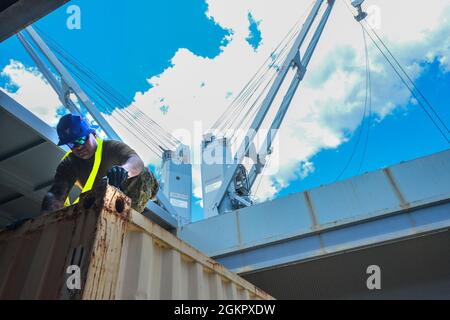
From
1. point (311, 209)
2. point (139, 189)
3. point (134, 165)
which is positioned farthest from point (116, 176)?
point (311, 209)

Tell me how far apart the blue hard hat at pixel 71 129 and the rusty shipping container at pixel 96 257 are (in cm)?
142

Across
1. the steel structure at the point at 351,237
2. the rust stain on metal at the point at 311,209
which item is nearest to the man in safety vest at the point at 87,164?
the steel structure at the point at 351,237

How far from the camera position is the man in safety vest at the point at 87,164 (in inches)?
145

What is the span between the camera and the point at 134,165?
3477 mm

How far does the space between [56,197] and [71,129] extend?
2.52 feet

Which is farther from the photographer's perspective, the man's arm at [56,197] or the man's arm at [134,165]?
the man's arm at [56,197]

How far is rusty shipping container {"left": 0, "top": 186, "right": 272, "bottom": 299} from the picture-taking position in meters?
1.79

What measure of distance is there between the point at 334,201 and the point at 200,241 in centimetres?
253

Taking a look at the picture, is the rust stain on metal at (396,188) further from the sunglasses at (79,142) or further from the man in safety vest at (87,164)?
the sunglasses at (79,142)

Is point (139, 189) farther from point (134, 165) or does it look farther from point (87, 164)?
point (87, 164)
